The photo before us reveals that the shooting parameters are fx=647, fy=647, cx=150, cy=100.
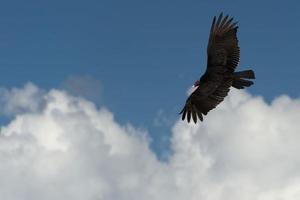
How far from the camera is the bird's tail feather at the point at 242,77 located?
33.9m

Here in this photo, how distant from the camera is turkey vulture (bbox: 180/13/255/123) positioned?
3450 cm

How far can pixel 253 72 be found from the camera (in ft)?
112

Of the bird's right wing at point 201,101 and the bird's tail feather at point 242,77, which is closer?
the bird's tail feather at point 242,77

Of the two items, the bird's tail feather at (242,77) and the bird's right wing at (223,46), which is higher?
the bird's right wing at (223,46)

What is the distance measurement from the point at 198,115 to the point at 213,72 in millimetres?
2569

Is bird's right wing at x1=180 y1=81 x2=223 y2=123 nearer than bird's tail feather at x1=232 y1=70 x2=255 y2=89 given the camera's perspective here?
No

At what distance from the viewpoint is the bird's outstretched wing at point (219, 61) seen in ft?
113

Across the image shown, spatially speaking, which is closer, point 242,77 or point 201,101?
point 242,77

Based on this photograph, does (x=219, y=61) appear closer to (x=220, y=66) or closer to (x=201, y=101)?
(x=220, y=66)

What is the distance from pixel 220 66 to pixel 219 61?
27 centimetres

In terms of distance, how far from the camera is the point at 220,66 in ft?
114

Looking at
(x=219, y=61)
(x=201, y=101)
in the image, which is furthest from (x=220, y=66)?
(x=201, y=101)

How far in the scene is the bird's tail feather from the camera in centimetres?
3391

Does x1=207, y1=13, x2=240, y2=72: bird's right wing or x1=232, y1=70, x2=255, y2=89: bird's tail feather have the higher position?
x1=207, y1=13, x2=240, y2=72: bird's right wing
